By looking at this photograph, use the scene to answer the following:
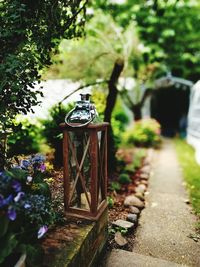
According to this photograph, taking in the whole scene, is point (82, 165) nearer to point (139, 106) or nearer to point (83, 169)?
point (83, 169)

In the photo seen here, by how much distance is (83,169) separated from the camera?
261 centimetres

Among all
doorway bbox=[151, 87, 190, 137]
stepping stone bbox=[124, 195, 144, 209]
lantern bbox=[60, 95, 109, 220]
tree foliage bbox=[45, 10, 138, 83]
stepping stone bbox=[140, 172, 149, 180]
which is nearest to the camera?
lantern bbox=[60, 95, 109, 220]

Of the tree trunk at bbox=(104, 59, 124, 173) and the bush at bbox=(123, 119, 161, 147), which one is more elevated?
the tree trunk at bbox=(104, 59, 124, 173)

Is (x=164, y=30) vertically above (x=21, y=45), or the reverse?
(x=164, y=30)

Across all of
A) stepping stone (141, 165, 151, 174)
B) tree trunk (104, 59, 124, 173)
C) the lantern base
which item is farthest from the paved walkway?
tree trunk (104, 59, 124, 173)

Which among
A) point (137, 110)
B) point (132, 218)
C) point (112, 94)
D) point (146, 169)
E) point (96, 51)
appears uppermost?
point (96, 51)

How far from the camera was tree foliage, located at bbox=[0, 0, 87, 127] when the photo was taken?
231 centimetres

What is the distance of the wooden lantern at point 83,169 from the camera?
2.51 metres

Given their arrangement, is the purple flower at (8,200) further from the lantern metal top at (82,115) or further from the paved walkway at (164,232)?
the paved walkway at (164,232)

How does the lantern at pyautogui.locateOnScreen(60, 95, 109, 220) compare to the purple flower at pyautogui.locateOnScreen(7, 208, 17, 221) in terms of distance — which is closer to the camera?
the purple flower at pyautogui.locateOnScreen(7, 208, 17, 221)

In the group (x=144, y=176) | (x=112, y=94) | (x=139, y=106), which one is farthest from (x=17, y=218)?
(x=139, y=106)

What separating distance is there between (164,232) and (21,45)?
2978 millimetres

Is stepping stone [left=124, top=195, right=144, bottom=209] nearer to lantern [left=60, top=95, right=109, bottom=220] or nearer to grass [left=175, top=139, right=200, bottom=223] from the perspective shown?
grass [left=175, top=139, right=200, bottom=223]

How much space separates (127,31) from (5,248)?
10014 millimetres
